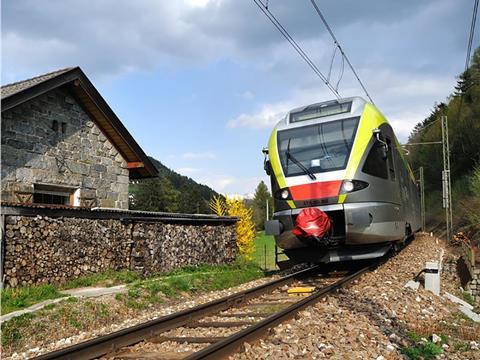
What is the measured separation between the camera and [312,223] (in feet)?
29.1

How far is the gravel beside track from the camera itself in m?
4.83

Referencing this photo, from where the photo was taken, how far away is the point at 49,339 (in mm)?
6805

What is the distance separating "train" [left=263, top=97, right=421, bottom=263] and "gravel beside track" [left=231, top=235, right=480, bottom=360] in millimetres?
1004

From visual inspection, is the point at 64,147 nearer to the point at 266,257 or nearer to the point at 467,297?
the point at 467,297

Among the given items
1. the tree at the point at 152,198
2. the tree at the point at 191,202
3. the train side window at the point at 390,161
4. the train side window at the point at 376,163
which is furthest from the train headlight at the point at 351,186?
the tree at the point at 191,202

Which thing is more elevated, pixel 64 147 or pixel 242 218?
pixel 64 147

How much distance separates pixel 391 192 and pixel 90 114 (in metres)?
9.15

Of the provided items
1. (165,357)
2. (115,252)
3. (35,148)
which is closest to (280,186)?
(115,252)

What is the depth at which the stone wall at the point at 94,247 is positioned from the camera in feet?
30.8

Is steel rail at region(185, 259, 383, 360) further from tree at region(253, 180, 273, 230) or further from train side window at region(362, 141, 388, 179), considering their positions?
tree at region(253, 180, 273, 230)

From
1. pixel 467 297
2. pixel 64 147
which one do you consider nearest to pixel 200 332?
pixel 467 297

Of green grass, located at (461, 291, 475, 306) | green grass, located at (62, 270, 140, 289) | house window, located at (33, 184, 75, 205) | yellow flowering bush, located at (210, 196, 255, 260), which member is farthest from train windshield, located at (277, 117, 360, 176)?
yellow flowering bush, located at (210, 196, 255, 260)

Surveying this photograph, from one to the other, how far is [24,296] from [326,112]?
6.80 metres

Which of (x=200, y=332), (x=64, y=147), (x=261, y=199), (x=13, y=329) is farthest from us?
(x=261, y=199)
